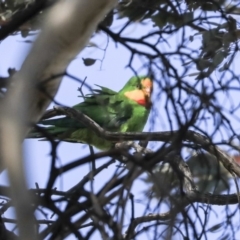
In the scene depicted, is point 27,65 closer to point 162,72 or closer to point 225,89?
point 162,72

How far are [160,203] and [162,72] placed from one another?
0.31 metres

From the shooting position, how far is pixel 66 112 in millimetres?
2248

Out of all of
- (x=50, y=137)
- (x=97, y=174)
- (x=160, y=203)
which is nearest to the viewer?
(x=50, y=137)

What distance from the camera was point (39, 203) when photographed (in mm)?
1194

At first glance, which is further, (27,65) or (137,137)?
(137,137)

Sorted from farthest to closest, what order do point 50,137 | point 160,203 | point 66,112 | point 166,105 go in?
point 66,112 → point 166,105 → point 160,203 → point 50,137

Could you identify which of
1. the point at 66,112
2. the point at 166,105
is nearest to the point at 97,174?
the point at 166,105

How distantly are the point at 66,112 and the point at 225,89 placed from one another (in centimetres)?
86

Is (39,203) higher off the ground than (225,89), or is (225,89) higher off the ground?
(225,89)

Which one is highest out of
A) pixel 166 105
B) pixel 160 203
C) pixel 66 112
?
pixel 66 112

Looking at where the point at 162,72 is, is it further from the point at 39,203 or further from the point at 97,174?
the point at 39,203

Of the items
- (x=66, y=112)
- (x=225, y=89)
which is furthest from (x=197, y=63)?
(x=66, y=112)

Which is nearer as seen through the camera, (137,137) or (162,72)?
(162,72)

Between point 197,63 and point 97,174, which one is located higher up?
point 197,63
